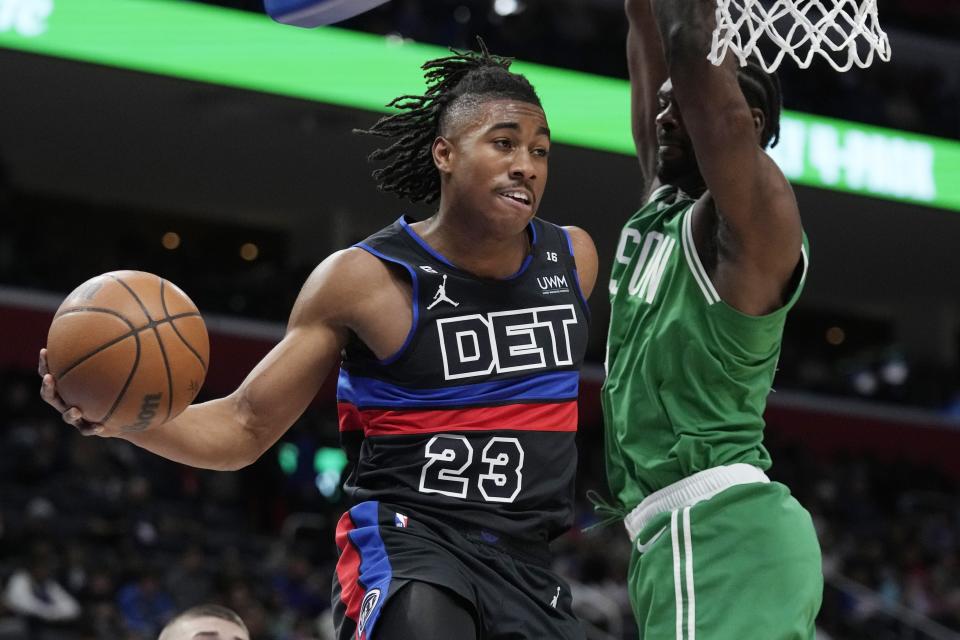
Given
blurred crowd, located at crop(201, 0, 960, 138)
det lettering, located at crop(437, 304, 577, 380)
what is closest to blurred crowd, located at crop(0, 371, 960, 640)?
blurred crowd, located at crop(201, 0, 960, 138)

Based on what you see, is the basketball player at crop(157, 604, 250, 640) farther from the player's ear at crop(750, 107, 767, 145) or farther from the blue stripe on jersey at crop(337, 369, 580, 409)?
the player's ear at crop(750, 107, 767, 145)

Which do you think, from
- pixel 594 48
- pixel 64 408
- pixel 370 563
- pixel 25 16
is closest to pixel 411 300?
pixel 370 563

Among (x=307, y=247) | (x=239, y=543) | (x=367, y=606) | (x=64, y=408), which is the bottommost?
(x=239, y=543)

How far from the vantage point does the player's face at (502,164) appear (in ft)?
11.3

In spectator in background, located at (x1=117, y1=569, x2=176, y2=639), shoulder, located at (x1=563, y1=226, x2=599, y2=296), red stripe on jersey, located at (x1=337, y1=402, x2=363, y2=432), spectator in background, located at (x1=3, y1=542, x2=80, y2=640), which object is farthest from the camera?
spectator in background, located at (x1=117, y1=569, x2=176, y2=639)

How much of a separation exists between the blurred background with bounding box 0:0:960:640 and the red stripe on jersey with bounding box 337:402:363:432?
663 centimetres

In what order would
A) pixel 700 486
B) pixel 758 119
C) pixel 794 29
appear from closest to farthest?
1. pixel 700 486
2. pixel 794 29
3. pixel 758 119

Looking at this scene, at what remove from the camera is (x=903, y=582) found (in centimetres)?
1451

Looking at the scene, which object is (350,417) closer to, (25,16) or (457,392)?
(457,392)

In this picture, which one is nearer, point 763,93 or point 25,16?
point 763,93

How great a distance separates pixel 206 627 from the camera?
4.11 metres

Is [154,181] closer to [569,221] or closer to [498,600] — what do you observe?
[569,221]

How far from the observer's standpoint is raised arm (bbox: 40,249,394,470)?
3404 mm

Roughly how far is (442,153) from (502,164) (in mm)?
219
